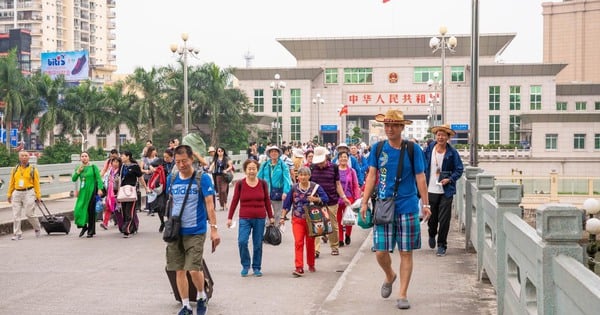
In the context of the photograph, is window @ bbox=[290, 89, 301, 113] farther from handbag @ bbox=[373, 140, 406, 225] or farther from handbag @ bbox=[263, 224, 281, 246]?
handbag @ bbox=[373, 140, 406, 225]

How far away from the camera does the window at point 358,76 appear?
3307 inches

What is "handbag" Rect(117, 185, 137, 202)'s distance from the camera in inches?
621

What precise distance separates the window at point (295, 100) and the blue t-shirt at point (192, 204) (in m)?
76.5

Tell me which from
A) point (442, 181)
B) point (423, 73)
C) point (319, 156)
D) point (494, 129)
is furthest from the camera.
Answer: point (423, 73)

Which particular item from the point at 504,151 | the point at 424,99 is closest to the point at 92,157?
the point at 504,151

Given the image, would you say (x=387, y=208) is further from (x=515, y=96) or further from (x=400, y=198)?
(x=515, y=96)

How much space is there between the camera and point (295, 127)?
85.0 m

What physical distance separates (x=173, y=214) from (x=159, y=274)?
3.35m

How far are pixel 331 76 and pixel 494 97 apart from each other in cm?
1645

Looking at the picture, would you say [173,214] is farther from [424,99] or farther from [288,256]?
[424,99]

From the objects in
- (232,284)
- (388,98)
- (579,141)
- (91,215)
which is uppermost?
(388,98)

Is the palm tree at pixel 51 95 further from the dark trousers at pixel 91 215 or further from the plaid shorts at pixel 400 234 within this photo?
the plaid shorts at pixel 400 234

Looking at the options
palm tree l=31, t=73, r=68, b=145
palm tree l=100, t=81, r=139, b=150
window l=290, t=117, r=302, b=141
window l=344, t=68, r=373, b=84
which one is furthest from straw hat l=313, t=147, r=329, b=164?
window l=290, t=117, r=302, b=141

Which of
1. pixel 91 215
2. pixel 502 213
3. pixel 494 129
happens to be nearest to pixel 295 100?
pixel 494 129
